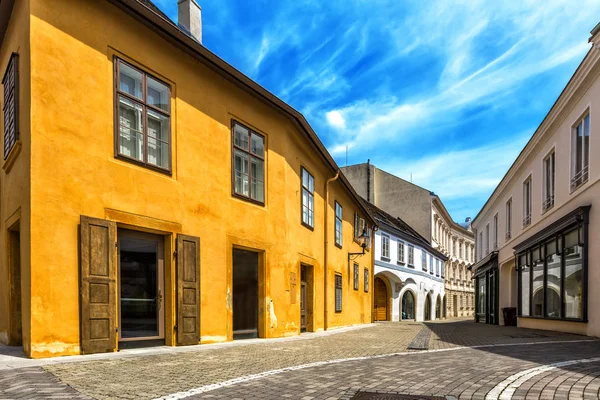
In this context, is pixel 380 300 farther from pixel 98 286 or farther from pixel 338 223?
pixel 98 286

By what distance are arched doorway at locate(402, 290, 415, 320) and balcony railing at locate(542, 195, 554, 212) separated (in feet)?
61.7

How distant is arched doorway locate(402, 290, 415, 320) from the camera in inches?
1351

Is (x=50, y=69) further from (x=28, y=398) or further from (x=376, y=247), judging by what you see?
(x=376, y=247)

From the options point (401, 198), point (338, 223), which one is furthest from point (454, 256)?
point (338, 223)

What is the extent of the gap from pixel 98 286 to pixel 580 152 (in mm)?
13257

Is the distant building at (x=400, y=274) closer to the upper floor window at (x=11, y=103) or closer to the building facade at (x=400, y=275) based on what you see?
the building facade at (x=400, y=275)

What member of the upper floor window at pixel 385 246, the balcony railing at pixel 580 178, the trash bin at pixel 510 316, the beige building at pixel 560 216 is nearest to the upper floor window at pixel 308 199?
the beige building at pixel 560 216

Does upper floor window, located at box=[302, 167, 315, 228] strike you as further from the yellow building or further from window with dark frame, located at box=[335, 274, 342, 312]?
window with dark frame, located at box=[335, 274, 342, 312]

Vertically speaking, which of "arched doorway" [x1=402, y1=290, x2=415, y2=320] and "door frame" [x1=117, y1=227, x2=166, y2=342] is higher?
"door frame" [x1=117, y1=227, x2=166, y2=342]

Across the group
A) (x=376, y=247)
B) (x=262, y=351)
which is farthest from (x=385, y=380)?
(x=376, y=247)

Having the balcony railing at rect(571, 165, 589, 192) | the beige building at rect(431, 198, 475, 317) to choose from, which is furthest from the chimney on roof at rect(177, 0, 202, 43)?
the beige building at rect(431, 198, 475, 317)

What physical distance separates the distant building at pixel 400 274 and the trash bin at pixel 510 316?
8538 mm

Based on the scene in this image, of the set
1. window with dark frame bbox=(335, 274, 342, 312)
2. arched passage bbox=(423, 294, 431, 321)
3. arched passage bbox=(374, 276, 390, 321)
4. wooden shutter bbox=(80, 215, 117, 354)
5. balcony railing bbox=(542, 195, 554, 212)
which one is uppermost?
balcony railing bbox=(542, 195, 554, 212)

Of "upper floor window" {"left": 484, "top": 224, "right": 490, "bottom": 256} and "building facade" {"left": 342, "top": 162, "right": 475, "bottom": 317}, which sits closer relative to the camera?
"upper floor window" {"left": 484, "top": 224, "right": 490, "bottom": 256}
